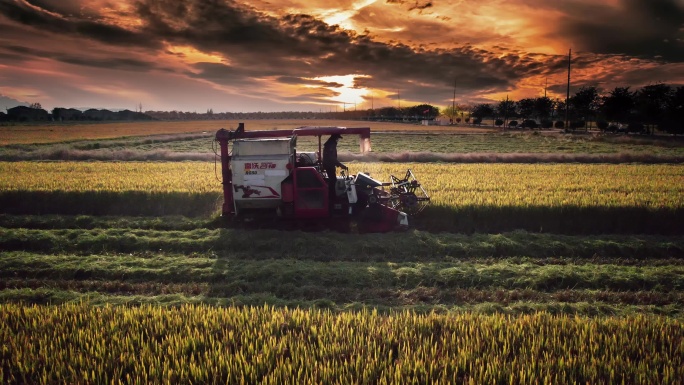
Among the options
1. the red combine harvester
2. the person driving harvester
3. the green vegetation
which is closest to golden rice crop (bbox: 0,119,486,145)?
the green vegetation

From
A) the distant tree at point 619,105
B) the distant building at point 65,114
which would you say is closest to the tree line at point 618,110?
the distant tree at point 619,105

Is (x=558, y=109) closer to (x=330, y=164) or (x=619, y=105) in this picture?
(x=619, y=105)

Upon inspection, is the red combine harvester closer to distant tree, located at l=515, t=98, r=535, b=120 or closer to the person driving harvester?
the person driving harvester

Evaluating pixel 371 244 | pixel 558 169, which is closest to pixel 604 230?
pixel 371 244

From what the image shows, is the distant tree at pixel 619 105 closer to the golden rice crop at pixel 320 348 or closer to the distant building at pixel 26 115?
the golden rice crop at pixel 320 348

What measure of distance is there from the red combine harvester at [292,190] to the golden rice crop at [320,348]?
18.4ft

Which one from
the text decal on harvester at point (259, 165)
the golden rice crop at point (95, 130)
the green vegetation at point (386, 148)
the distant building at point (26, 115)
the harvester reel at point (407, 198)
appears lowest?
the harvester reel at point (407, 198)

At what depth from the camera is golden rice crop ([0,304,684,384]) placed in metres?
4.29

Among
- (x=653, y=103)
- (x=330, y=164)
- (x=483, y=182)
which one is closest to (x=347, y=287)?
(x=330, y=164)

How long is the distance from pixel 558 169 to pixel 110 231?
2136 centimetres

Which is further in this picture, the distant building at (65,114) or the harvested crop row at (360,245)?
the distant building at (65,114)

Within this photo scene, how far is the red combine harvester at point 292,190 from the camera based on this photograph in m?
11.4

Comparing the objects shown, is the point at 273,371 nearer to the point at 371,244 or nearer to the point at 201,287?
the point at 201,287

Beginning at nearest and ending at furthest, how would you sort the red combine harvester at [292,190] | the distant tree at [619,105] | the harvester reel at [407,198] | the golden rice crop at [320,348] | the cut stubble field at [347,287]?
the golden rice crop at [320,348]
the cut stubble field at [347,287]
the red combine harvester at [292,190]
the harvester reel at [407,198]
the distant tree at [619,105]
